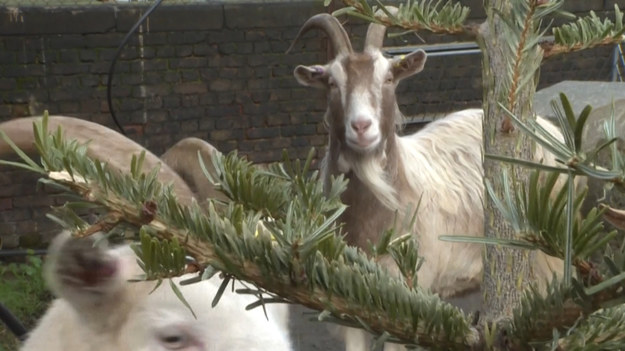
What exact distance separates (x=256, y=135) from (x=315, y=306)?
7.01m

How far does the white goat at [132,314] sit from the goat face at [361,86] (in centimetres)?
265

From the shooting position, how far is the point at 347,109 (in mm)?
4605

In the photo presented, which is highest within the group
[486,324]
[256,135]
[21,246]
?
[486,324]

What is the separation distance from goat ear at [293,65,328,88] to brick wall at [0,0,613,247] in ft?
7.73

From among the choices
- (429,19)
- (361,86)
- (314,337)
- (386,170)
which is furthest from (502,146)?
(314,337)

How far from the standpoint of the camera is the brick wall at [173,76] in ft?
23.2

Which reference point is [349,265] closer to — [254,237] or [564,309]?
[254,237]

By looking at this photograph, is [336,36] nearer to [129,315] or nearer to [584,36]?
[129,315]

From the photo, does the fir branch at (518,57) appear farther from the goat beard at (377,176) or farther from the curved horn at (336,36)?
the curved horn at (336,36)

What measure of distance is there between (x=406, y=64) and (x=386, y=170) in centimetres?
56

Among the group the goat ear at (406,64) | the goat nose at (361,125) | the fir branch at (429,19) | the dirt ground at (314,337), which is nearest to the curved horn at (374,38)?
the goat ear at (406,64)

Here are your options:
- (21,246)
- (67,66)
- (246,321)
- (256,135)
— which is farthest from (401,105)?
(246,321)

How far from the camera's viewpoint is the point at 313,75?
4.91 metres

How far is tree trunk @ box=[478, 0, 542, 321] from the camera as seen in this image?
3.86 feet
